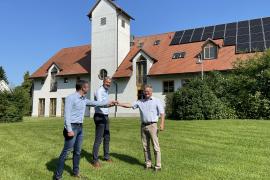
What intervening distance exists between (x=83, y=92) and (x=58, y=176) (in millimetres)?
1864

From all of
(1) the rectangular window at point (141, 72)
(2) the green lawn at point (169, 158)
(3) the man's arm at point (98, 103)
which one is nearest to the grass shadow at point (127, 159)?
(2) the green lawn at point (169, 158)

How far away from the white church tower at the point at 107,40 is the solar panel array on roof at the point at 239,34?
6.04 m

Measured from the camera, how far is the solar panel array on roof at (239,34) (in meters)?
28.5

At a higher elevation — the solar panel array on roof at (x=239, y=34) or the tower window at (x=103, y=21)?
the tower window at (x=103, y=21)

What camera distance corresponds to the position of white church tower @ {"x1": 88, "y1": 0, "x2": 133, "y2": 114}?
3394 centimetres

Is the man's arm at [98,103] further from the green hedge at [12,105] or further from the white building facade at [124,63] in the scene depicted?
the white building facade at [124,63]

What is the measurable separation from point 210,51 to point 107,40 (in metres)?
11.4

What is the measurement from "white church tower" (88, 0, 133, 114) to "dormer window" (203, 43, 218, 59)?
9.43 meters

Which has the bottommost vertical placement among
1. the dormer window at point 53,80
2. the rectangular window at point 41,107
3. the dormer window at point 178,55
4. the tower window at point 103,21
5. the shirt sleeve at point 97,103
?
the shirt sleeve at point 97,103

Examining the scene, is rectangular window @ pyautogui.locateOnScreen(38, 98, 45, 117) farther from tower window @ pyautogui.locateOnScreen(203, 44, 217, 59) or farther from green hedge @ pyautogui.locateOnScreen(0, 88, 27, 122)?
tower window @ pyautogui.locateOnScreen(203, 44, 217, 59)

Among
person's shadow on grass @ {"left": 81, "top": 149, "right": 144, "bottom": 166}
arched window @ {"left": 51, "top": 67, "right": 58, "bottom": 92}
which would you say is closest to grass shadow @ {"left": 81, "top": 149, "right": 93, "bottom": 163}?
person's shadow on grass @ {"left": 81, "top": 149, "right": 144, "bottom": 166}

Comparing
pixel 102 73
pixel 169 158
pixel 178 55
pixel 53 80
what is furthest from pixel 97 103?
pixel 53 80

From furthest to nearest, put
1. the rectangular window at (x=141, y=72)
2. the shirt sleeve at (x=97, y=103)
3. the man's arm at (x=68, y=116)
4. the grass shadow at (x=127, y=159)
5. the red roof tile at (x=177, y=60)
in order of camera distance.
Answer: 1. the rectangular window at (x=141, y=72)
2. the red roof tile at (x=177, y=60)
3. the grass shadow at (x=127, y=159)
4. the shirt sleeve at (x=97, y=103)
5. the man's arm at (x=68, y=116)

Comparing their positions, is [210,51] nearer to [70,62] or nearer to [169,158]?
[70,62]
